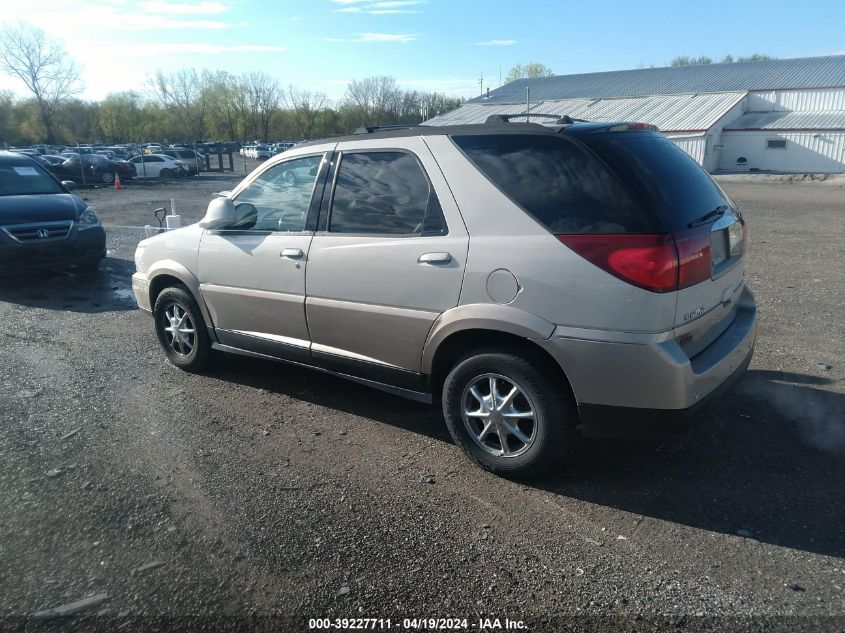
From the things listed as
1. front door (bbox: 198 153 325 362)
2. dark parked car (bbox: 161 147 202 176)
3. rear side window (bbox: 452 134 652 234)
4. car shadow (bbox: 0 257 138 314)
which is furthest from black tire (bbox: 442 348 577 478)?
dark parked car (bbox: 161 147 202 176)

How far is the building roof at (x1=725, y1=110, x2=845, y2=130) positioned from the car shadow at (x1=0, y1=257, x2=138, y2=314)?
42498mm

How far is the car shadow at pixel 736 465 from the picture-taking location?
3191 millimetres

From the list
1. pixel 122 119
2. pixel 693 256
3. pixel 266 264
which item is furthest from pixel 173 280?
pixel 122 119

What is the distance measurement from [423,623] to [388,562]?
42 centimetres

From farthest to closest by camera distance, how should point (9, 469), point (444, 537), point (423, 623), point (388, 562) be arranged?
point (9, 469) → point (444, 537) → point (388, 562) → point (423, 623)

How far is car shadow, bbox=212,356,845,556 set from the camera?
10.5 ft

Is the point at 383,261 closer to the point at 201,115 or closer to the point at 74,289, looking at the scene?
the point at 74,289

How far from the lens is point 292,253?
4.37m

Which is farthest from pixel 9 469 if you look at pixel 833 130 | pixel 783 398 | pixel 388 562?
pixel 833 130

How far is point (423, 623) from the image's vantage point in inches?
101

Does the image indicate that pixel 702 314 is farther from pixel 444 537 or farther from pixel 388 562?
pixel 388 562

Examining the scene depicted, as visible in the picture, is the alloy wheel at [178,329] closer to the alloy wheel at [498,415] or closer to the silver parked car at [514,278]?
the silver parked car at [514,278]

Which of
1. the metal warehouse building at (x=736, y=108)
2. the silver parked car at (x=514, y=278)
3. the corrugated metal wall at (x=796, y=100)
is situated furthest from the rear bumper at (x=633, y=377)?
the corrugated metal wall at (x=796, y=100)

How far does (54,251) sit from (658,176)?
840 centimetres
